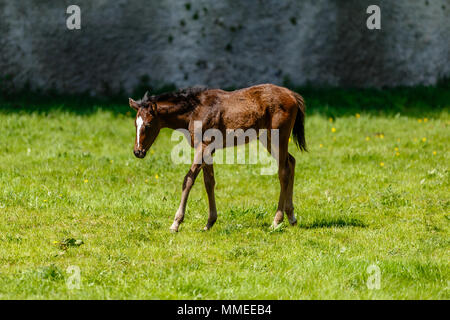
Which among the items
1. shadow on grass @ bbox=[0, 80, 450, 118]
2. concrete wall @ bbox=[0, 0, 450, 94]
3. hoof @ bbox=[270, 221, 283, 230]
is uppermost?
concrete wall @ bbox=[0, 0, 450, 94]

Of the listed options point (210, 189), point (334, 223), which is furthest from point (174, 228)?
point (334, 223)

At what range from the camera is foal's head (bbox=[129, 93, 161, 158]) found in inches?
322

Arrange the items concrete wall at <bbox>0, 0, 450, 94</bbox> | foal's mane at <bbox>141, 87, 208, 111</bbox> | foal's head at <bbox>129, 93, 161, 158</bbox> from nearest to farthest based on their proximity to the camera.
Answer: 1. foal's head at <bbox>129, 93, 161, 158</bbox>
2. foal's mane at <bbox>141, 87, 208, 111</bbox>
3. concrete wall at <bbox>0, 0, 450, 94</bbox>

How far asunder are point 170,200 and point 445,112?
982 cm

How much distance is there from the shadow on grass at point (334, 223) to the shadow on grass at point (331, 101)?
286 inches

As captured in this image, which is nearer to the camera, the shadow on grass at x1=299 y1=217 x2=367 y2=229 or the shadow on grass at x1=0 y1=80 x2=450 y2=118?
the shadow on grass at x1=299 y1=217 x2=367 y2=229

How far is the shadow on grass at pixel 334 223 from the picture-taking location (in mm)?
8859

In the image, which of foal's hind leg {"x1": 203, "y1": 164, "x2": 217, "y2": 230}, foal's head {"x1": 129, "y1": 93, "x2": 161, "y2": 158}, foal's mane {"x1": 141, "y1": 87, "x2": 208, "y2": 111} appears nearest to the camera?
foal's head {"x1": 129, "y1": 93, "x2": 161, "y2": 158}

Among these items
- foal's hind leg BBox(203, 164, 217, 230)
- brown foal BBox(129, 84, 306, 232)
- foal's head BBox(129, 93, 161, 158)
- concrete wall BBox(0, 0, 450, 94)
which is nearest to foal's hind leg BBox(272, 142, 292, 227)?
brown foal BBox(129, 84, 306, 232)

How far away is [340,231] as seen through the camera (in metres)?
8.53

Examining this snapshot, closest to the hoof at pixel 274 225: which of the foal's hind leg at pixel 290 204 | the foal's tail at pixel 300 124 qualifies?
the foal's hind leg at pixel 290 204

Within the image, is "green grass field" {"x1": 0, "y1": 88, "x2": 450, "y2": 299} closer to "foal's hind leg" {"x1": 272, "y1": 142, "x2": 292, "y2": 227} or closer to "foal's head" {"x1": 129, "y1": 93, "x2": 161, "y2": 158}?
"foal's hind leg" {"x1": 272, "y1": 142, "x2": 292, "y2": 227}

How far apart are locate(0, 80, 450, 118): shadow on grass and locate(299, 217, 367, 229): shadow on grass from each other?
7275 millimetres

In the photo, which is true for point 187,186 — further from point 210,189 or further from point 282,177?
point 282,177
